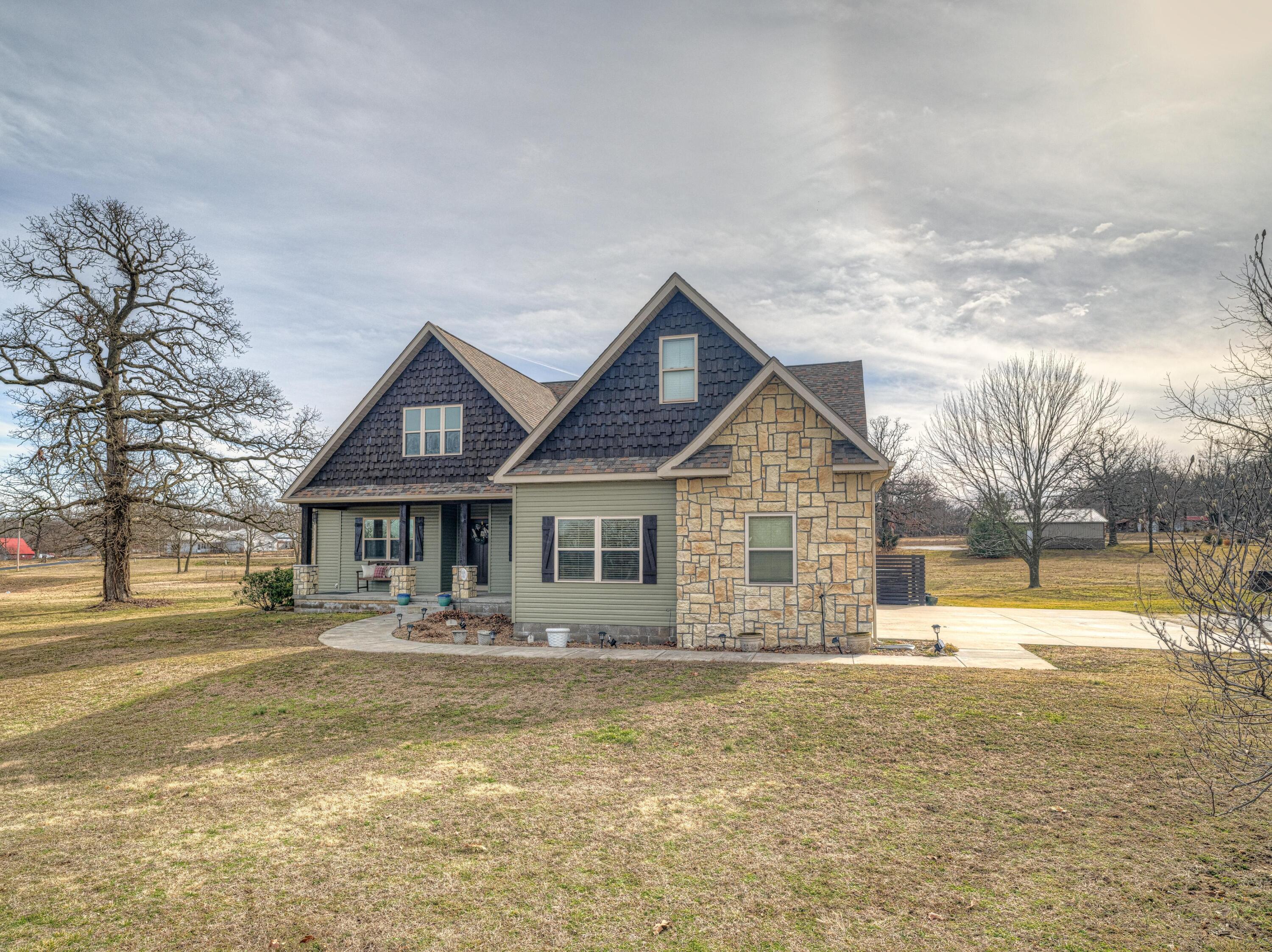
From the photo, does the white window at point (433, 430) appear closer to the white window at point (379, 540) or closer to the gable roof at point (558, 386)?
the white window at point (379, 540)

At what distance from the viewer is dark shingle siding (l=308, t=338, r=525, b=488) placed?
19.9 meters

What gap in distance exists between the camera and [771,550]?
13250mm

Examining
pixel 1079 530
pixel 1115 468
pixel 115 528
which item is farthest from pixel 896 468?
pixel 115 528

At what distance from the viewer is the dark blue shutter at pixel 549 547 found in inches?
581

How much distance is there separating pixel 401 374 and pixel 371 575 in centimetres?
631

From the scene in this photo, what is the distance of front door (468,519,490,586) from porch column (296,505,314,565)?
17.1 feet

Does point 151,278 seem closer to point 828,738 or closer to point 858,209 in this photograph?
point 858,209

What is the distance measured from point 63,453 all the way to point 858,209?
83.4 ft

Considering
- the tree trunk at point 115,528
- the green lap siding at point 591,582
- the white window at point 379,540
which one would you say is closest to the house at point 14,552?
the tree trunk at point 115,528

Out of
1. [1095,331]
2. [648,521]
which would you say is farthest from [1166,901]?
[1095,331]

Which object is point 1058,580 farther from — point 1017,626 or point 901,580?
point 1017,626

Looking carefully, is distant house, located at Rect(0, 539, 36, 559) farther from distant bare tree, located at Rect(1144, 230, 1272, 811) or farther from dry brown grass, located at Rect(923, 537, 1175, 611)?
distant bare tree, located at Rect(1144, 230, 1272, 811)

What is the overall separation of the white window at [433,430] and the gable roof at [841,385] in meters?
9.77

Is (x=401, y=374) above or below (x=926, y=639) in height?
above
